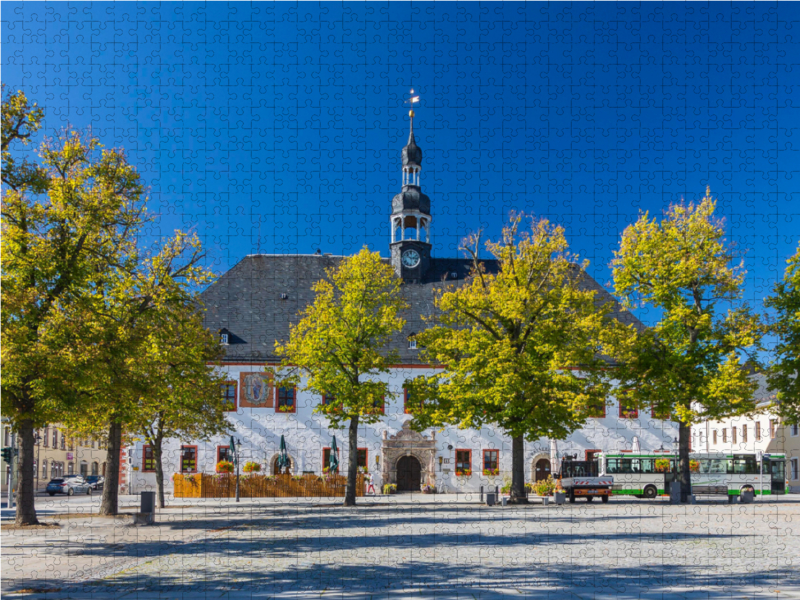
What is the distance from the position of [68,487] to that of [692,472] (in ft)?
131

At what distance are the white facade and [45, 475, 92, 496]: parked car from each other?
6.90m

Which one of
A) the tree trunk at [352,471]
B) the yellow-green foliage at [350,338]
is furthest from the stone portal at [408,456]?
the tree trunk at [352,471]

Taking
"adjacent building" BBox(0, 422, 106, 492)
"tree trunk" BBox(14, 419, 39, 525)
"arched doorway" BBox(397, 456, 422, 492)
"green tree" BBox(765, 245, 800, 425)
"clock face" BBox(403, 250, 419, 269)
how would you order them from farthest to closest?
"adjacent building" BBox(0, 422, 106, 492) < "clock face" BBox(403, 250, 419, 269) < "arched doorway" BBox(397, 456, 422, 492) < "green tree" BBox(765, 245, 800, 425) < "tree trunk" BBox(14, 419, 39, 525)

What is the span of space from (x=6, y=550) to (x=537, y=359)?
2445 cm

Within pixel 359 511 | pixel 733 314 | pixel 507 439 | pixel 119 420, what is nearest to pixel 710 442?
pixel 507 439

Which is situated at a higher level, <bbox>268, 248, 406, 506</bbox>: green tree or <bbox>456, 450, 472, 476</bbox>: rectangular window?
<bbox>268, 248, 406, 506</bbox>: green tree

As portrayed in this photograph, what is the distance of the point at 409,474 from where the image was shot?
2112 inches

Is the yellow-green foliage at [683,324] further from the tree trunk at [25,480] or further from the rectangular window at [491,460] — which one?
the tree trunk at [25,480]

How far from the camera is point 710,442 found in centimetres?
5959

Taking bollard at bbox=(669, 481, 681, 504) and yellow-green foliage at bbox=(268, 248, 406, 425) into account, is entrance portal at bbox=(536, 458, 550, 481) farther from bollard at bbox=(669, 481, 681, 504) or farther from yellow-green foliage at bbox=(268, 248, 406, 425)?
yellow-green foliage at bbox=(268, 248, 406, 425)

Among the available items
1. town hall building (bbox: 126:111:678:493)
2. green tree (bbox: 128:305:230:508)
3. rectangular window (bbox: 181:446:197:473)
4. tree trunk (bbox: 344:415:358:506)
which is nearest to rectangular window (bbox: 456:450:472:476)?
town hall building (bbox: 126:111:678:493)

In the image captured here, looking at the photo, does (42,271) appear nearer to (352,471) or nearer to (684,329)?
(352,471)

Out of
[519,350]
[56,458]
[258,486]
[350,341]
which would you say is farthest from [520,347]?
[56,458]

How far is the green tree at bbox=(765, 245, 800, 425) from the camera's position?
33.5 meters
